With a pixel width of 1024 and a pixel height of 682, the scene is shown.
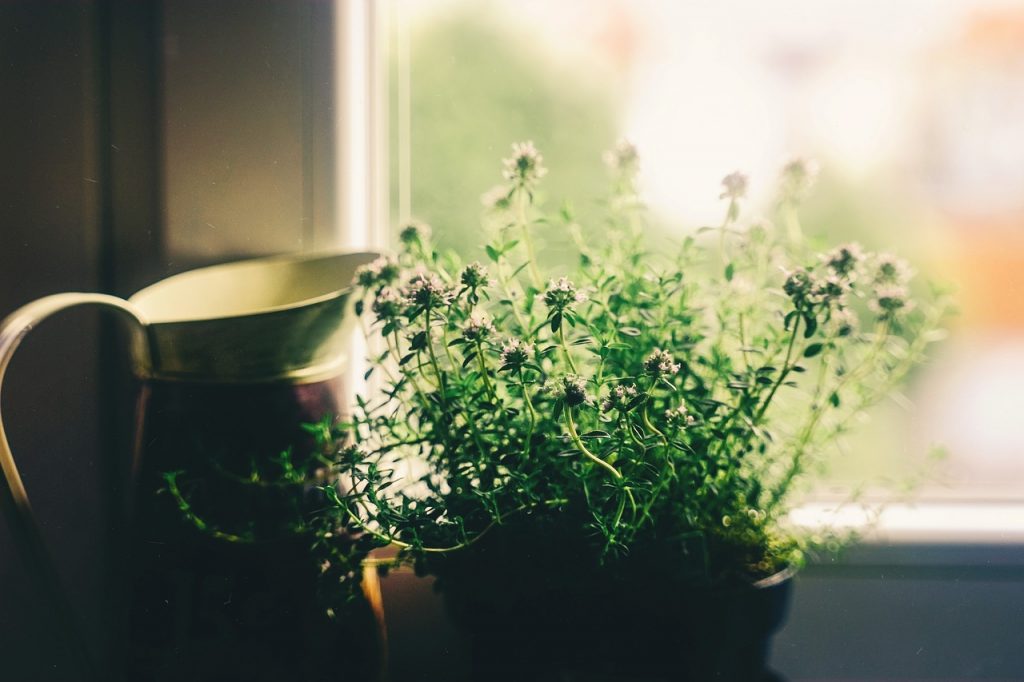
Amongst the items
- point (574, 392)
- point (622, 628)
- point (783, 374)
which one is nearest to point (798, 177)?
point (783, 374)

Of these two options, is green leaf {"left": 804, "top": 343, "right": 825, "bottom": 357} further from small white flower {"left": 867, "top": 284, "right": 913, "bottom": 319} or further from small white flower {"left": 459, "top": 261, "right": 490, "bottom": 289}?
small white flower {"left": 459, "top": 261, "right": 490, "bottom": 289}

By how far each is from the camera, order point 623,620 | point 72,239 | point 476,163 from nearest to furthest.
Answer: point 623,620 < point 72,239 < point 476,163

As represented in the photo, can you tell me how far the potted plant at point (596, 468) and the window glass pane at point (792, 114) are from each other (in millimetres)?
325

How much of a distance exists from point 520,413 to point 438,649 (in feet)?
1.14

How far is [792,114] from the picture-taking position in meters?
0.97

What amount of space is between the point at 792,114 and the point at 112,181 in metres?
0.85

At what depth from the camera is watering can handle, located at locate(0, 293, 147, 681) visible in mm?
521

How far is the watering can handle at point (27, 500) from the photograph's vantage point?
52 cm

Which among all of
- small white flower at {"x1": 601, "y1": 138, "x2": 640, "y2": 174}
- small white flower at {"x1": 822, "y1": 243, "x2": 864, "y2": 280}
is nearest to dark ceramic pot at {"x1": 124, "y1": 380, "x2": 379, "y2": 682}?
small white flower at {"x1": 601, "y1": 138, "x2": 640, "y2": 174}

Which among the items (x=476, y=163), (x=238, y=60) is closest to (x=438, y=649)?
(x=476, y=163)

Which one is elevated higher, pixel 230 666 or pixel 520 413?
pixel 520 413

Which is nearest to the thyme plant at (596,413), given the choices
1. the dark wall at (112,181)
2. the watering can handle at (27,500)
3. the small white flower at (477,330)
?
the small white flower at (477,330)

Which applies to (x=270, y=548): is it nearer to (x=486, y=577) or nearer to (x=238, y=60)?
Result: (x=486, y=577)

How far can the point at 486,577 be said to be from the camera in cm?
59
